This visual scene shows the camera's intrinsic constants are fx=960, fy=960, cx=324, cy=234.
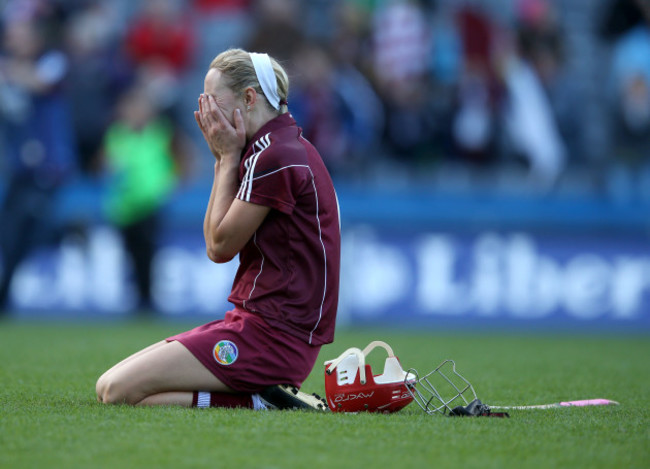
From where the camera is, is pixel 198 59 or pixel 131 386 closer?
pixel 131 386

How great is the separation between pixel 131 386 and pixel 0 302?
22.6 feet

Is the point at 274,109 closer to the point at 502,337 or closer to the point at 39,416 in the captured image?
the point at 39,416

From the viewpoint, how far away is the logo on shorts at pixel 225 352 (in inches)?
169

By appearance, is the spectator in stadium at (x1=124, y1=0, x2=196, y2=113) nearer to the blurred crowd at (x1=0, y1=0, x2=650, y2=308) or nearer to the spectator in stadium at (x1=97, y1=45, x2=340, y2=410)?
the blurred crowd at (x1=0, y1=0, x2=650, y2=308)

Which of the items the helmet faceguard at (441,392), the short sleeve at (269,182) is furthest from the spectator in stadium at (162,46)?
the short sleeve at (269,182)

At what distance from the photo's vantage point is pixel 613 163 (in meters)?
12.8

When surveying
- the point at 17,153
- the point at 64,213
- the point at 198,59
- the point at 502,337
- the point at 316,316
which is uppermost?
the point at 198,59

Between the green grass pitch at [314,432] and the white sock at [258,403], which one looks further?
the white sock at [258,403]

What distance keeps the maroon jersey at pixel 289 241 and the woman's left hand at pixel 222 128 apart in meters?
0.08

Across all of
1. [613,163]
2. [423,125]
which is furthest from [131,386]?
[613,163]

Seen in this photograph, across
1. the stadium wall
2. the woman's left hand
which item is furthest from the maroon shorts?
the stadium wall

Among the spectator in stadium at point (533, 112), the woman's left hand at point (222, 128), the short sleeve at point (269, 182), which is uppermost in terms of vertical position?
the spectator in stadium at point (533, 112)

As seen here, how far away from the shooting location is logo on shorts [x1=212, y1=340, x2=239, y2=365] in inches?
169

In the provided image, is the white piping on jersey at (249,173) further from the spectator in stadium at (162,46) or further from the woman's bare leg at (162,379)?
the spectator in stadium at (162,46)
